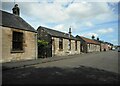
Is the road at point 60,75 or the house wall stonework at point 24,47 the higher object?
the house wall stonework at point 24,47

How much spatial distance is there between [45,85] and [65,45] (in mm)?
26672

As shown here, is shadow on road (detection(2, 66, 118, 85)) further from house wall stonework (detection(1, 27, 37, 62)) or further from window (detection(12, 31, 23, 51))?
window (detection(12, 31, 23, 51))

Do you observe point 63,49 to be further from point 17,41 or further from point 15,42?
point 15,42

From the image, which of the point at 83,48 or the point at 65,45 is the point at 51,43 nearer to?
the point at 65,45

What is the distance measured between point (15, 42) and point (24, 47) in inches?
55.7

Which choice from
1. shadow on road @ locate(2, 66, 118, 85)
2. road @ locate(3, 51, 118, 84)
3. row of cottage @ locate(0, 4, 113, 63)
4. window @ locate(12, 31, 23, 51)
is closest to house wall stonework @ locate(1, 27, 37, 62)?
row of cottage @ locate(0, 4, 113, 63)

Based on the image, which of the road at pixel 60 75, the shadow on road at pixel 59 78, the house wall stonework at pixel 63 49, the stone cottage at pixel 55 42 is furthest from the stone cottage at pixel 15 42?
the shadow on road at pixel 59 78

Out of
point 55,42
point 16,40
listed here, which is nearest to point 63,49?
point 55,42

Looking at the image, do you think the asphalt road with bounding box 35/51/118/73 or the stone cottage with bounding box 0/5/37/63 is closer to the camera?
the asphalt road with bounding box 35/51/118/73

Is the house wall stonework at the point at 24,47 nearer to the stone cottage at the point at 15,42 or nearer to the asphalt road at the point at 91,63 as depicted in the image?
the stone cottage at the point at 15,42

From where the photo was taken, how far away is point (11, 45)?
1866 centimetres

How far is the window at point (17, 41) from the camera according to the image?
1934 centimetres

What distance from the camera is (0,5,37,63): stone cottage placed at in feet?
58.3

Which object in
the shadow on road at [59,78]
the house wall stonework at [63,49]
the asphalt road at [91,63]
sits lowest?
the shadow on road at [59,78]
